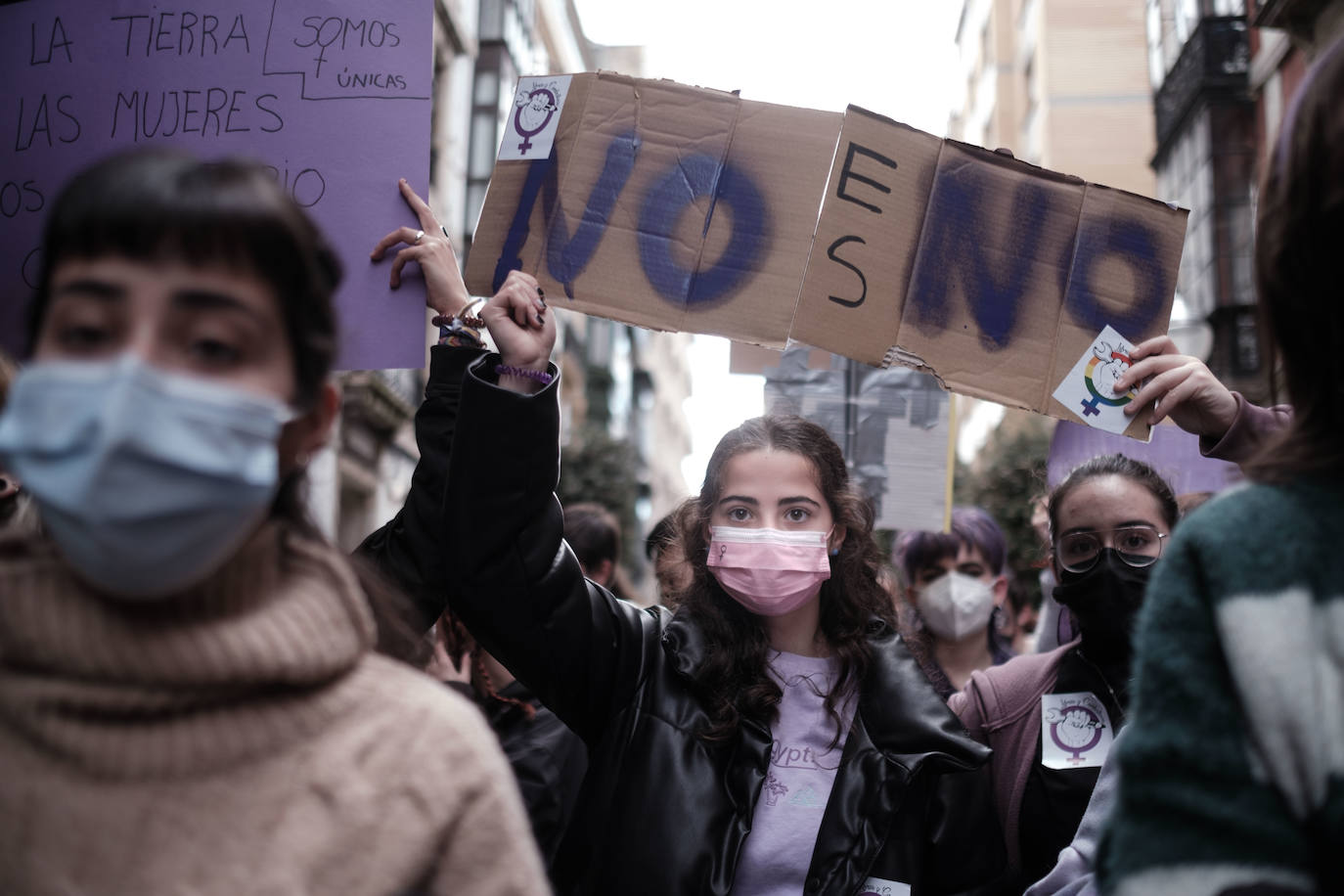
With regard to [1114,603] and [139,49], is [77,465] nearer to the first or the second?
[139,49]

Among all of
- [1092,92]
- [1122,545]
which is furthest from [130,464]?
[1092,92]

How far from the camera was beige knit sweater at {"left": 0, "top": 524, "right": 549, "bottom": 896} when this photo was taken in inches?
47.6

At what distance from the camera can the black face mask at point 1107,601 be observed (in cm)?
292

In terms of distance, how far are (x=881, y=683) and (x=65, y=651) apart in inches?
→ 76.4

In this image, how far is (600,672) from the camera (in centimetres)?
262

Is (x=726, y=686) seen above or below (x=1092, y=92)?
below

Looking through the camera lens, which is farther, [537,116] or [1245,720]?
[537,116]

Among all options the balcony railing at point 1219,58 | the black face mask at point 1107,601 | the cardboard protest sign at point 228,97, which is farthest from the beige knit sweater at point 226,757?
the balcony railing at point 1219,58

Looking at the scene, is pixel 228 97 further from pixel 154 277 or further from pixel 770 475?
pixel 154 277

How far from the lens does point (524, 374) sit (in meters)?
2.40

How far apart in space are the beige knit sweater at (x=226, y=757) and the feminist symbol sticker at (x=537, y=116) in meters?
1.85

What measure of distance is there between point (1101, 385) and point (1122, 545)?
0.40 meters

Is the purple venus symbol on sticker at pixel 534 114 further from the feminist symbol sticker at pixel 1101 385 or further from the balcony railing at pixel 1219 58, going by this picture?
the balcony railing at pixel 1219 58

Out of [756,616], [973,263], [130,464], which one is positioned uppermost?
[973,263]
